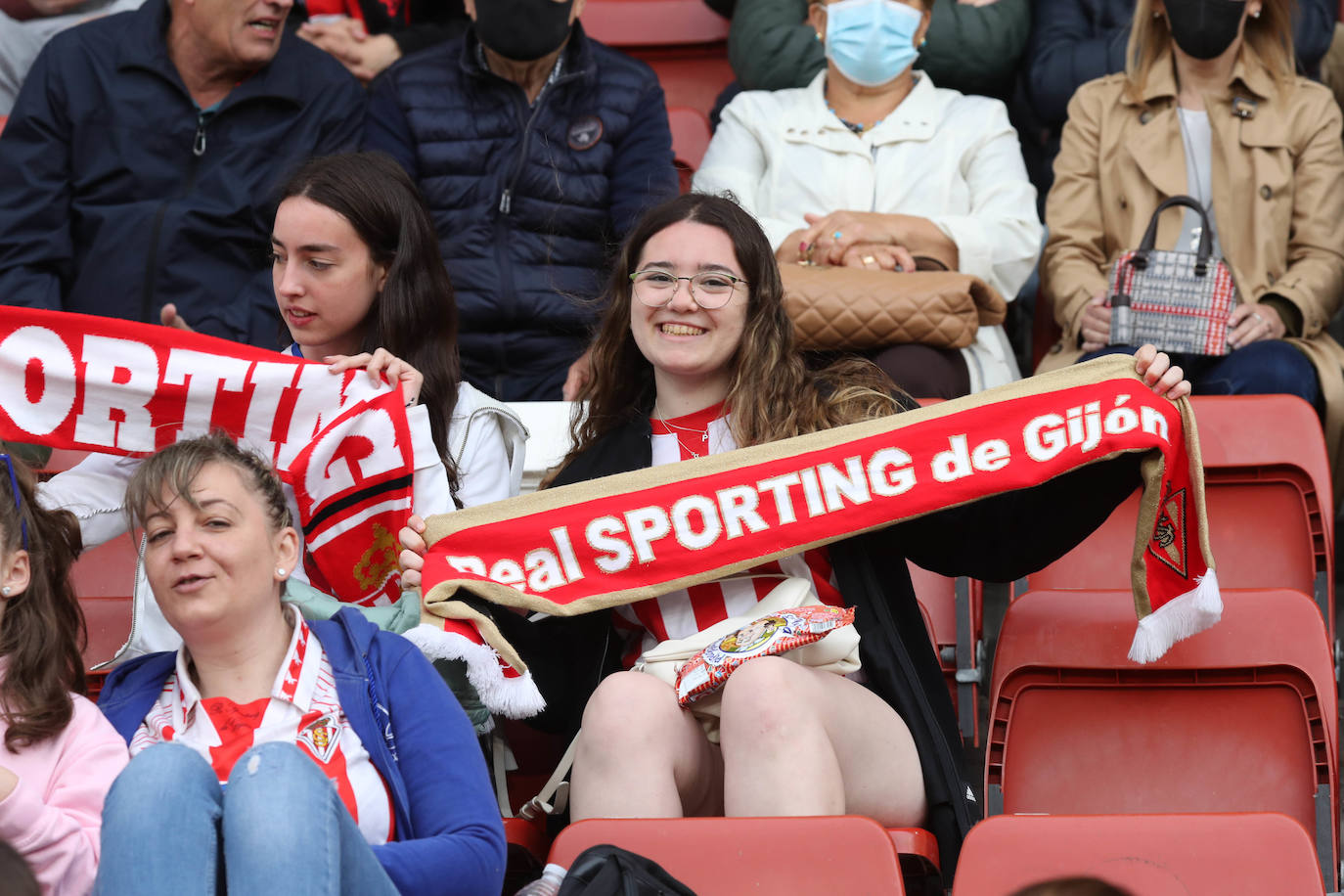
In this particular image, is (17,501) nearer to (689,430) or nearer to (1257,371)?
(689,430)

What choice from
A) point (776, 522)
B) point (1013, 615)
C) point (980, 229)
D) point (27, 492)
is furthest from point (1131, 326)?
point (27, 492)

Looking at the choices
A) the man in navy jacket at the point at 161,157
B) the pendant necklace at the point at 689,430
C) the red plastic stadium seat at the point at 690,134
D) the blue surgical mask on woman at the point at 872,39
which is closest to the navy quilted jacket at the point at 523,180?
the man in navy jacket at the point at 161,157

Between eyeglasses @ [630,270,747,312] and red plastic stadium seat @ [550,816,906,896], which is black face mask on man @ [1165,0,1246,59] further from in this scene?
red plastic stadium seat @ [550,816,906,896]

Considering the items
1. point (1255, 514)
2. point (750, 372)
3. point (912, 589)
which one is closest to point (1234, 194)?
point (1255, 514)

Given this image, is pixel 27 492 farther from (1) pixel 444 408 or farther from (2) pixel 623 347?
(2) pixel 623 347

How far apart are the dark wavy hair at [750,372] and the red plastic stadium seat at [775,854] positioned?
0.93 metres

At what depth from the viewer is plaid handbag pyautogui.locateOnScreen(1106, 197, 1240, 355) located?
405 centimetres

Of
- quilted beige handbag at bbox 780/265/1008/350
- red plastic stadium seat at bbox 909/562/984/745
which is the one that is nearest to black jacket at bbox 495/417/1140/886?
red plastic stadium seat at bbox 909/562/984/745

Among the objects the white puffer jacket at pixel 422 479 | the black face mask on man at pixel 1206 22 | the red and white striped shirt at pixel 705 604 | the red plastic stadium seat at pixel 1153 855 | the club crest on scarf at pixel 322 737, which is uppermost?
the black face mask on man at pixel 1206 22

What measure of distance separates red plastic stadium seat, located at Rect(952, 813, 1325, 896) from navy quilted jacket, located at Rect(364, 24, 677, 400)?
2.41 m

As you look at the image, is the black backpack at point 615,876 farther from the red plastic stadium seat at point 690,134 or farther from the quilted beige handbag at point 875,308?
the red plastic stadium seat at point 690,134

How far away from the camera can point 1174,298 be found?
408cm

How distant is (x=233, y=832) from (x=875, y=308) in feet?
7.95

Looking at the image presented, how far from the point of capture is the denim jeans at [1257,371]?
4.02 m
